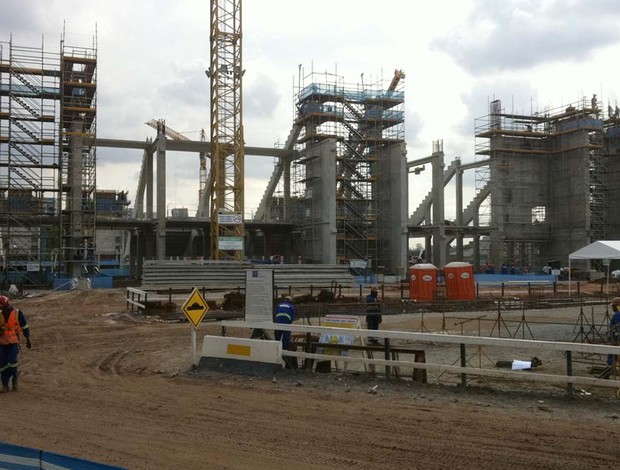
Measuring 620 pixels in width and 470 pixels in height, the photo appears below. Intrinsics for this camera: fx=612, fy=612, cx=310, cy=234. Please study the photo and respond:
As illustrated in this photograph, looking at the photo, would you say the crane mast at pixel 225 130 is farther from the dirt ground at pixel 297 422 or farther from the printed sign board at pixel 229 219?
the dirt ground at pixel 297 422

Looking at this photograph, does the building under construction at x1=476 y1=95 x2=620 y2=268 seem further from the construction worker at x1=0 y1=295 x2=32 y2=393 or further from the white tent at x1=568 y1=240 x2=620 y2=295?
the construction worker at x1=0 y1=295 x2=32 y2=393

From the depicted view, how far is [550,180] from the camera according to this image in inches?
2601

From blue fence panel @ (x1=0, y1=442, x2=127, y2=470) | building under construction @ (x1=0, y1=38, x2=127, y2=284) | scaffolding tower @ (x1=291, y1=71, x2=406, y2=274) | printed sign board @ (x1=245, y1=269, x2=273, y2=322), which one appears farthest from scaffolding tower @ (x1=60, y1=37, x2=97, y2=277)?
blue fence panel @ (x1=0, y1=442, x2=127, y2=470)

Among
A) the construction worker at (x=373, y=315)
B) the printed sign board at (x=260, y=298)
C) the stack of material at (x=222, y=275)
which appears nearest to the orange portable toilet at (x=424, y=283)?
the stack of material at (x=222, y=275)

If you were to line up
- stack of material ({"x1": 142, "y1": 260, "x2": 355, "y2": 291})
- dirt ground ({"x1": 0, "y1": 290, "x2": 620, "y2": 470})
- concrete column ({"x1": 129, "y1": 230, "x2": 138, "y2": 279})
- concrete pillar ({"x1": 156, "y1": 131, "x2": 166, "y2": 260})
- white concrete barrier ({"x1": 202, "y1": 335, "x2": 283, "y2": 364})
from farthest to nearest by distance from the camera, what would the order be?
concrete column ({"x1": 129, "y1": 230, "x2": 138, "y2": 279})
concrete pillar ({"x1": 156, "y1": 131, "x2": 166, "y2": 260})
stack of material ({"x1": 142, "y1": 260, "x2": 355, "y2": 291})
white concrete barrier ({"x1": 202, "y1": 335, "x2": 283, "y2": 364})
dirt ground ({"x1": 0, "y1": 290, "x2": 620, "y2": 470})

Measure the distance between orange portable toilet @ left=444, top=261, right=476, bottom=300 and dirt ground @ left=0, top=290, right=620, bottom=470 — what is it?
22555mm

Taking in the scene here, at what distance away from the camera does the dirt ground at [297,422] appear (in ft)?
21.4

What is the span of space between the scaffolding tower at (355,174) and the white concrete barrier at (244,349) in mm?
43692

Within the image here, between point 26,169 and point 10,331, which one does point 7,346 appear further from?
point 26,169

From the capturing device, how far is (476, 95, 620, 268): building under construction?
6281 centimetres

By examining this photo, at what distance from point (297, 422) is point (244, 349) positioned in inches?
159

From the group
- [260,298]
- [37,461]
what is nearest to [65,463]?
[37,461]

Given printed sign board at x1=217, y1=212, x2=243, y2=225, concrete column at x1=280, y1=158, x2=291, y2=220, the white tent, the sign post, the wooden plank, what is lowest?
the wooden plank

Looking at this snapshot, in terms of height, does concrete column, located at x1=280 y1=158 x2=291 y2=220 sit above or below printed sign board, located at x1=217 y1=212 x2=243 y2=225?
above
